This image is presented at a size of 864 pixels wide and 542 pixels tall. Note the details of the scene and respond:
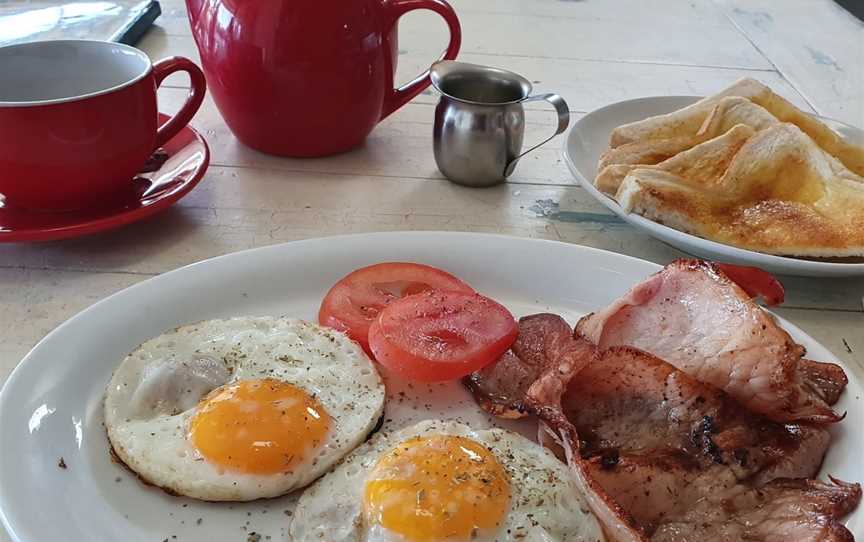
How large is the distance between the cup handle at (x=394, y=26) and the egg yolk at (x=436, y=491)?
1226 millimetres

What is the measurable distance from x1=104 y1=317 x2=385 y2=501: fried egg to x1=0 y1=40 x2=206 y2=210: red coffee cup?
19.6 inches

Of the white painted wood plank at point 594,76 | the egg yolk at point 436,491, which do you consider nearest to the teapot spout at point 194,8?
the white painted wood plank at point 594,76

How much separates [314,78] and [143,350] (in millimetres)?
896

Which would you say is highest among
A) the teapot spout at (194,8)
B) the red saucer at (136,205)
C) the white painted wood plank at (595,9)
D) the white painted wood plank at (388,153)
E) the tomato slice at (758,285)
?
the teapot spout at (194,8)

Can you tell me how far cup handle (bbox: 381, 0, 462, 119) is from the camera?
6.51 ft

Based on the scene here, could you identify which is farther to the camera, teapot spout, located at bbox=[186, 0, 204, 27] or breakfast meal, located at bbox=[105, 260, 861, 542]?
teapot spout, located at bbox=[186, 0, 204, 27]

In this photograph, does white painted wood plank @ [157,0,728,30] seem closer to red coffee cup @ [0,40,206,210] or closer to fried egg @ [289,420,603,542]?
red coffee cup @ [0,40,206,210]

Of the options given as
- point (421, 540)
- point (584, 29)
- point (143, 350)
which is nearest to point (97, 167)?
point (143, 350)

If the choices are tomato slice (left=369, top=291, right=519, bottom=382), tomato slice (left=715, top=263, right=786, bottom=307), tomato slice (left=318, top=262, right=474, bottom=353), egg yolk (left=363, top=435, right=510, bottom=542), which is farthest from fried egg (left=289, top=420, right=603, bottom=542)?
tomato slice (left=715, top=263, right=786, bottom=307)

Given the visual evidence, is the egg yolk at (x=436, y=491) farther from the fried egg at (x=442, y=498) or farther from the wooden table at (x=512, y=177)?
the wooden table at (x=512, y=177)

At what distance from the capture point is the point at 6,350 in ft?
4.38

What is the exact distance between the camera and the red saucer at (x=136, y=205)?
1.53 metres

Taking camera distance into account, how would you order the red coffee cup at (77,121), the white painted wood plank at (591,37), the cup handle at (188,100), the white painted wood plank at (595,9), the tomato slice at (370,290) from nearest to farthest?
the tomato slice at (370,290) < the red coffee cup at (77,121) < the cup handle at (188,100) < the white painted wood plank at (591,37) < the white painted wood plank at (595,9)

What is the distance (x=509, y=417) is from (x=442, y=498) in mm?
243
